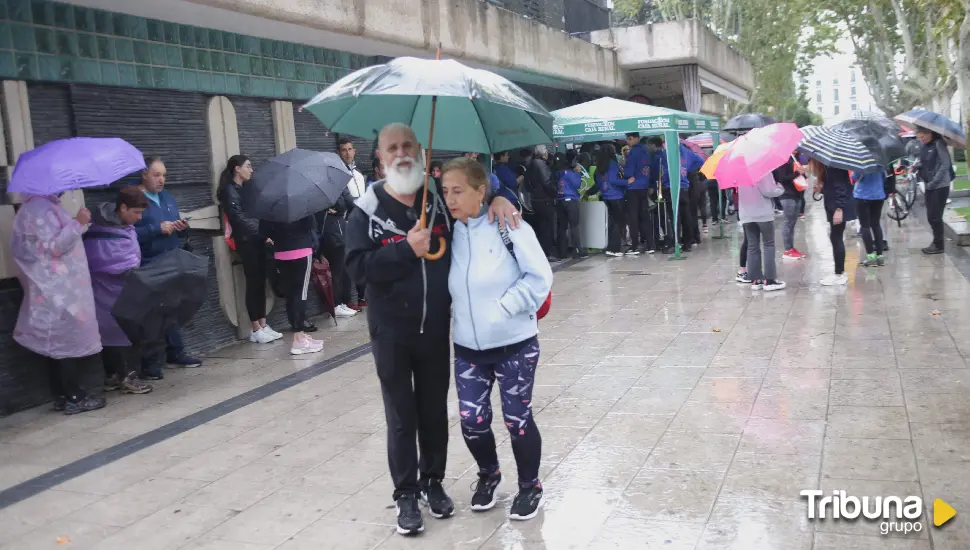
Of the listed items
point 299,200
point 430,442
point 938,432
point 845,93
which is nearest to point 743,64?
point 299,200

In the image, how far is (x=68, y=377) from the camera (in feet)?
21.6

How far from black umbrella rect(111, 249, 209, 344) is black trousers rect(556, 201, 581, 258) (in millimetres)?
7880

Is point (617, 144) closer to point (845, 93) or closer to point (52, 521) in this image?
point (52, 521)

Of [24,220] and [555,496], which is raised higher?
[24,220]

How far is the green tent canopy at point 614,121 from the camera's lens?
42.2ft

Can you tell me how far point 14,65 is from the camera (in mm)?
6645

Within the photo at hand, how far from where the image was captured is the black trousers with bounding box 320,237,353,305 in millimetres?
9453

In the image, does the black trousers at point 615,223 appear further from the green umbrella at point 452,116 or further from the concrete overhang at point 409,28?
the green umbrella at point 452,116

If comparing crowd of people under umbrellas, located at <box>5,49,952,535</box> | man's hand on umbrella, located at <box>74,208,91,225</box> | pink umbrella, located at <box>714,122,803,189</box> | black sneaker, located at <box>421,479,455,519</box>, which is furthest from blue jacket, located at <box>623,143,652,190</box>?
black sneaker, located at <box>421,479,455,519</box>

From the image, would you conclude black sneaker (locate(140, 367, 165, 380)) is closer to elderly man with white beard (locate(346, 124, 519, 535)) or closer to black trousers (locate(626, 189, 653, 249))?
elderly man with white beard (locate(346, 124, 519, 535))

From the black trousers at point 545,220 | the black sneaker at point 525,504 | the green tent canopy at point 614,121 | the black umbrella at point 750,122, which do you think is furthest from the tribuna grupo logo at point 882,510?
the black umbrella at point 750,122

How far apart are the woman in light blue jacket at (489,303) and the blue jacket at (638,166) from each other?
10.3 metres

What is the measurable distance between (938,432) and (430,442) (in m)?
2.92

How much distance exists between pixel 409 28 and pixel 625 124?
3.97 m
